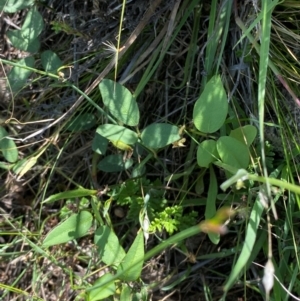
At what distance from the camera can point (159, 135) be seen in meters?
1.15

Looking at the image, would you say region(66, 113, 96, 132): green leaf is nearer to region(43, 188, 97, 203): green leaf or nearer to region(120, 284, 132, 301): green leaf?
region(43, 188, 97, 203): green leaf

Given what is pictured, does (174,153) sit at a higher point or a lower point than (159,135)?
lower

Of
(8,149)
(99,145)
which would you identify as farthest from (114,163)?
(8,149)

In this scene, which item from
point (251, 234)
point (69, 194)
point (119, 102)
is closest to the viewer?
point (251, 234)

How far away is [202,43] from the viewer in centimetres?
136

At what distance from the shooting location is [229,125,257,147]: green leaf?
3.73 feet

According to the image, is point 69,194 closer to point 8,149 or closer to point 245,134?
point 8,149

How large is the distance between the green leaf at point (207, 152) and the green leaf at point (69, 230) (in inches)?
12.1

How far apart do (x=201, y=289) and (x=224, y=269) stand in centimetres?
9

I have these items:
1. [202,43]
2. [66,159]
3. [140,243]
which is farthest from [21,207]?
[202,43]

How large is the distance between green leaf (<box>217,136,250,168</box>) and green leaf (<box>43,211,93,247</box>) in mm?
363

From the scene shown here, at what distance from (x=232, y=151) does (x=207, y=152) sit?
61 millimetres

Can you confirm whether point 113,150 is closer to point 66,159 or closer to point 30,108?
point 66,159

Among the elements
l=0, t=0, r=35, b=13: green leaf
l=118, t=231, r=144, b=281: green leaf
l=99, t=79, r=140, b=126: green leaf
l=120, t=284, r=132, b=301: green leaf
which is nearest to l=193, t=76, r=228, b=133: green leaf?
l=99, t=79, r=140, b=126: green leaf
